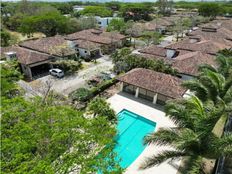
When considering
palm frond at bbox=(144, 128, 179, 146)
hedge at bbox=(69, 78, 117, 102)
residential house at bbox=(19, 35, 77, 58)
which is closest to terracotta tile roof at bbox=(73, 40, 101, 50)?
residential house at bbox=(19, 35, 77, 58)

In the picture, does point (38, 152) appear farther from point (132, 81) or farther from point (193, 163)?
point (132, 81)

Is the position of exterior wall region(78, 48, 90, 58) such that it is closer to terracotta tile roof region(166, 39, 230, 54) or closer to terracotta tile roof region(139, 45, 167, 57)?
terracotta tile roof region(139, 45, 167, 57)

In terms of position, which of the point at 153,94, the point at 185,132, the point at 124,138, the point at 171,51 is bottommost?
the point at 124,138

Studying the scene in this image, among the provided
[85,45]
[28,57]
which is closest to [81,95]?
[28,57]

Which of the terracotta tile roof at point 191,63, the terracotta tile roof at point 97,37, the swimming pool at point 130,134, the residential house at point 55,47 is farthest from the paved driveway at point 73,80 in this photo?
the terracotta tile roof at point 191,63

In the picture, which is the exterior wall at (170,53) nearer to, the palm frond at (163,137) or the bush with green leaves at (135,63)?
the bush with green leaves at (135,63)

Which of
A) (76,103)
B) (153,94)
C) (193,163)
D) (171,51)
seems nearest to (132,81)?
(153,94)

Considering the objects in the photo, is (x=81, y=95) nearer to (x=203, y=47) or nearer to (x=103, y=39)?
(x=103, y=39)

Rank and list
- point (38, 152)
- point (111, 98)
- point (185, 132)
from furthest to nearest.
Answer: point (111, 98)
point (185, 132)
point (38, 152)
